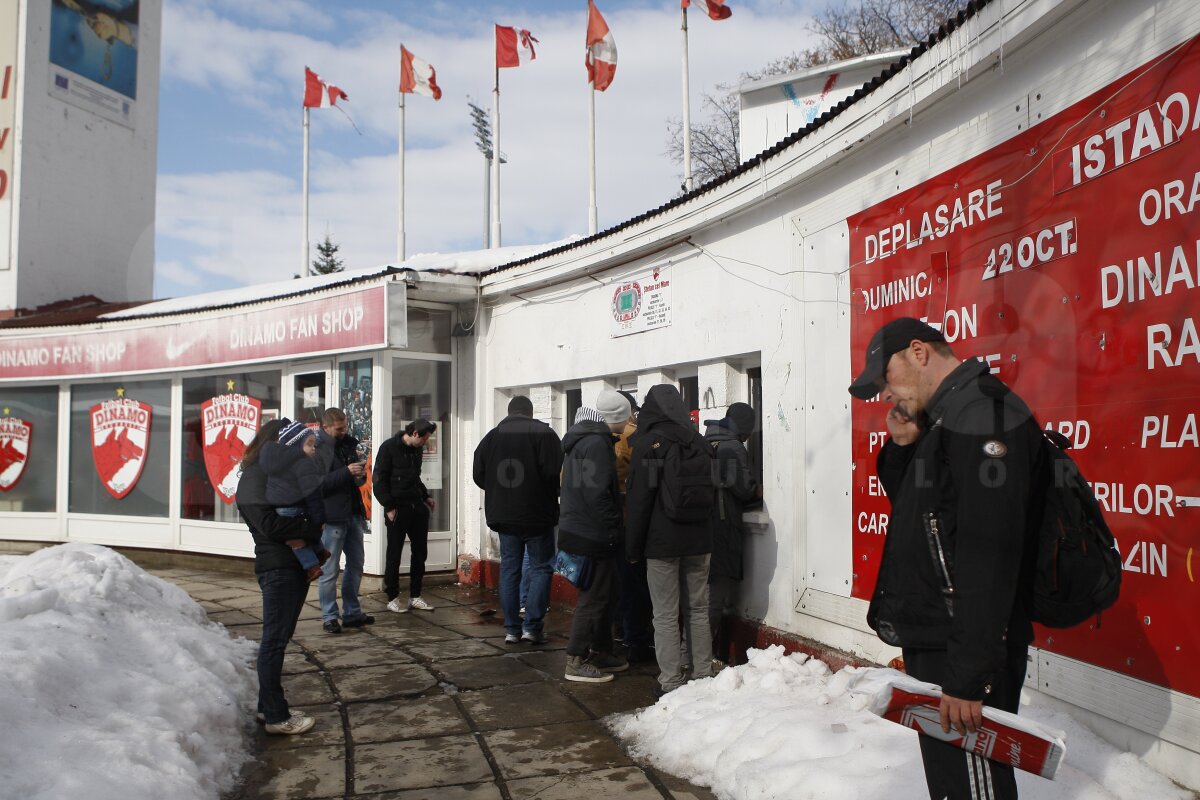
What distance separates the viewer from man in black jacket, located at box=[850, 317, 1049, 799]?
7.70 ft

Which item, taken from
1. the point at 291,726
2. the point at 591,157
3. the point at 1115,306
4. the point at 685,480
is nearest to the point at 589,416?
the point at 685,480

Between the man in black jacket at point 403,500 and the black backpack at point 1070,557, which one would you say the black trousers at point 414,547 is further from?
the black backpack at point 1070,557

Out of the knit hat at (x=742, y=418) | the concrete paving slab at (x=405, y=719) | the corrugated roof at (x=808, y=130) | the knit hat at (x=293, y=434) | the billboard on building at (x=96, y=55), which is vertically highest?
the billboard on building at (x=96, y=55)

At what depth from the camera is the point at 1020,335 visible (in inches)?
166

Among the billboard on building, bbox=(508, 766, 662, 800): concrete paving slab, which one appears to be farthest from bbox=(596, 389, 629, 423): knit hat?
the billboard on building

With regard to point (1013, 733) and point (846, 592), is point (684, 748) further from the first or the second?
point (1013, 733)

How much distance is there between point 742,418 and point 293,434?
2.95m

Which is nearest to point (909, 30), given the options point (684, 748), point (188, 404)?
point (188, 404)

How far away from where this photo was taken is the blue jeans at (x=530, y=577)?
720 centimetres

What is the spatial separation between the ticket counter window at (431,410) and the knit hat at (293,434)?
16.3 ft

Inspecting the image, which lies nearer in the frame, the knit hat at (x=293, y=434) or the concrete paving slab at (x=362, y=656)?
the knit hat at (x=293, y=434)

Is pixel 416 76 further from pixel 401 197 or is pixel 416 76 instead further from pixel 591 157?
pixel 591 157

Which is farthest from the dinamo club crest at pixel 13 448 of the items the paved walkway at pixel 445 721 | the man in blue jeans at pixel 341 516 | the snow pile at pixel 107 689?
the snow pile at pixel 107 689

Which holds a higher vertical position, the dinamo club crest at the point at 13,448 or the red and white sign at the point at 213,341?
the red and white sign at the point at 213,341
